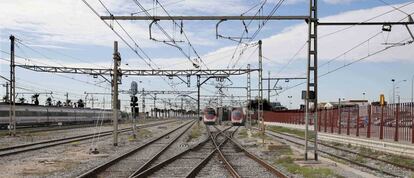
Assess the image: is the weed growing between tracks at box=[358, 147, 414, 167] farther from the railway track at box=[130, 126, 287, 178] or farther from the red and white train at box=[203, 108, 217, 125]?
the red and white train at box=[203, 108, 217, 125]

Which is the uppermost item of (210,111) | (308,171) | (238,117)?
(210,111)

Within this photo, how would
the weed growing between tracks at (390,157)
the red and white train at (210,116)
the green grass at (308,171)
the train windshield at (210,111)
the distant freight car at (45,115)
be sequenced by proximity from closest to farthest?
the green grass at (308,171) < the weed growing between tracks at (390,157) < the distant freight car at (45,115) < the train windshield at (210,111) < the red and white train at (210,116)

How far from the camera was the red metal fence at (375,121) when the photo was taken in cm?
2553

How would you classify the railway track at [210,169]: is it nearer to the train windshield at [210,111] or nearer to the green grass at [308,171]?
the green grass at [308,171]

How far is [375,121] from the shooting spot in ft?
97.0

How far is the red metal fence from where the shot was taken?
83.8 ft

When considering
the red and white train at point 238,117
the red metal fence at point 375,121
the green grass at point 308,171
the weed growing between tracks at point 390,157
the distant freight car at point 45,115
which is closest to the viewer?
the green grass at point 308,171

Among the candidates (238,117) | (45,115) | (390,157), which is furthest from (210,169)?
(238,117)

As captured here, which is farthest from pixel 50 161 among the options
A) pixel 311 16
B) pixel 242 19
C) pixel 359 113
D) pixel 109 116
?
pixel 109 116

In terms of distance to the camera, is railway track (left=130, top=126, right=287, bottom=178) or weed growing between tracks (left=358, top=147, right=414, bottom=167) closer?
railway track (left=130, top=126, right=287, bottom=178)

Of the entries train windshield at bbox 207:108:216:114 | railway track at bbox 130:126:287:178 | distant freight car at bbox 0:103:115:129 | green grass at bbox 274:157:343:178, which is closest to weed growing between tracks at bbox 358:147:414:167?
green grass at bbox 274:157:343:178

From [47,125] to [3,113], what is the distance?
2022 cm

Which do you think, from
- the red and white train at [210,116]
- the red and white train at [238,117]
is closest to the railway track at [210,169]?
the red and white train at [210,116]

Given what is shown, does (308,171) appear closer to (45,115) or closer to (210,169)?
(210,169)
